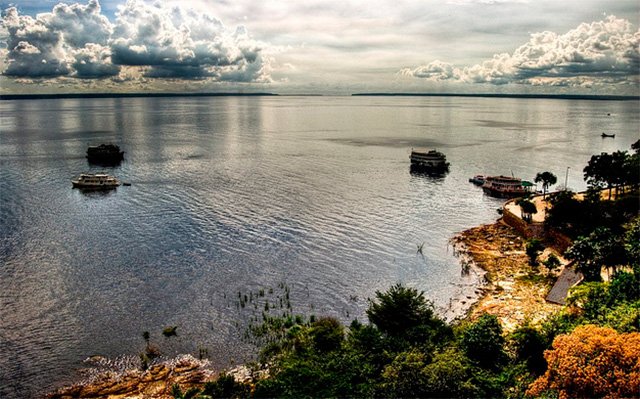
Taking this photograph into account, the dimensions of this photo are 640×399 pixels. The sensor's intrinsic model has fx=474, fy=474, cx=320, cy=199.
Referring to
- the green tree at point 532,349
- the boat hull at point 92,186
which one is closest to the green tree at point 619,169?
the green tree at point 532,349

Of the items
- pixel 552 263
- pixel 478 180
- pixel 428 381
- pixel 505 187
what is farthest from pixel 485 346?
pixel 478 180

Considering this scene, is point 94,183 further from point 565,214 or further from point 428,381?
point 428,381

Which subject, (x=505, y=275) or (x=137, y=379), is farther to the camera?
(x=505, y=275)

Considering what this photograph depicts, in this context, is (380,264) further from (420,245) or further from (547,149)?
(547,149)

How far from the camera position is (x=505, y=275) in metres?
51.6

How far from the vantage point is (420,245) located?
59.8 m

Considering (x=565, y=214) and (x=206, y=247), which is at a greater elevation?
(x=565, y=214)

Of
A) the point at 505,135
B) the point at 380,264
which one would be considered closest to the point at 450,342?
the point at 380,264

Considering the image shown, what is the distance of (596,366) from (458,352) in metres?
9.79

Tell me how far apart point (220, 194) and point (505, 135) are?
140m

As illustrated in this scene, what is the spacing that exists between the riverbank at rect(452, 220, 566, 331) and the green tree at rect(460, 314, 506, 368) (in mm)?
8459

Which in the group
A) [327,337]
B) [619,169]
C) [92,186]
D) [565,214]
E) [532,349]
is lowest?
[327,337]

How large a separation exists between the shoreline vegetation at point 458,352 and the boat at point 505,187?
128 ft

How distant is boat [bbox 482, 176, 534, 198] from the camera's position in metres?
88.2
